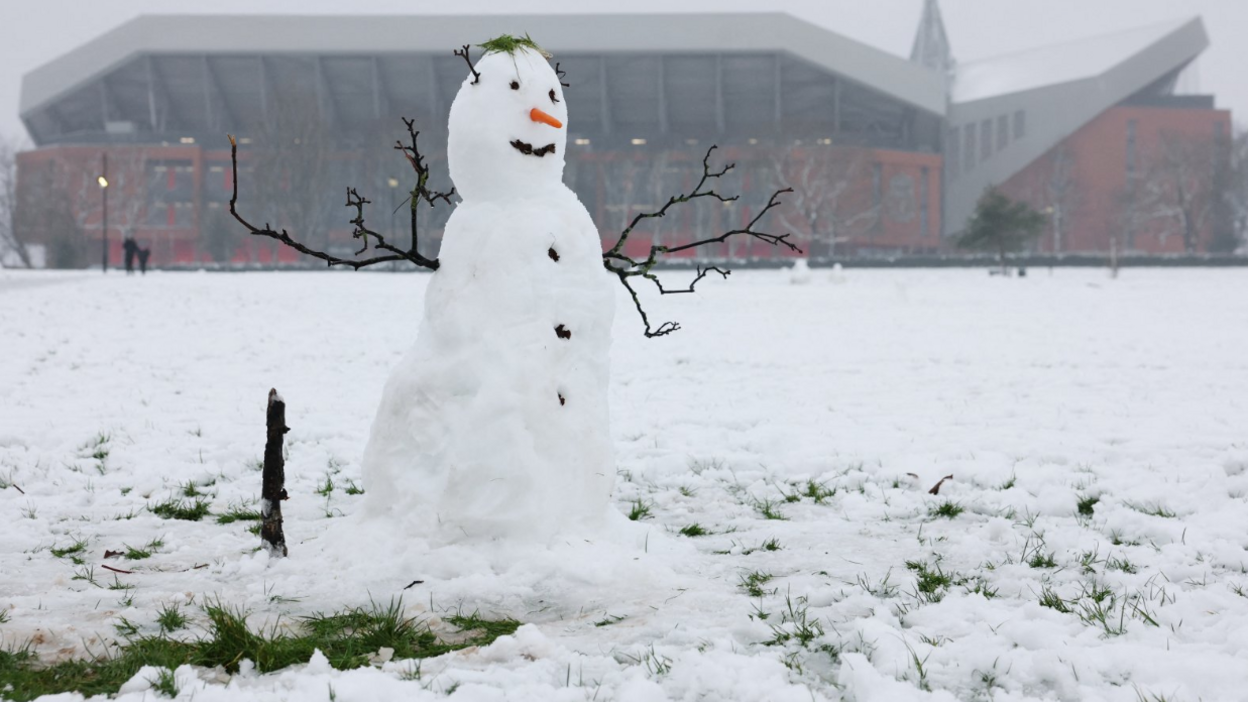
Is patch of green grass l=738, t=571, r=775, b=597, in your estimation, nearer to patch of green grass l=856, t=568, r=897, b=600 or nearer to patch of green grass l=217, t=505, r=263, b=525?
patch of green grass l=856, t=568, r=897, b=600

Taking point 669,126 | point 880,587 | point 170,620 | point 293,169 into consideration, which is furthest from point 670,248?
point 669,126

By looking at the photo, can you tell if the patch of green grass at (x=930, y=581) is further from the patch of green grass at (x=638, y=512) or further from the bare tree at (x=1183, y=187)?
the bare tree at (x=1183, y=187)

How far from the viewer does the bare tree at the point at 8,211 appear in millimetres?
50000

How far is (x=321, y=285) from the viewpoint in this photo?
2600 cm

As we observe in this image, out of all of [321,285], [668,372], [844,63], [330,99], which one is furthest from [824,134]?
[668,372]

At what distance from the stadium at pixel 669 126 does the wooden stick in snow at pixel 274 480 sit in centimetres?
5217

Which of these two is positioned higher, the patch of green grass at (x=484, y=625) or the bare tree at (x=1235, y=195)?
the bare tree at (x=1235, y=195)

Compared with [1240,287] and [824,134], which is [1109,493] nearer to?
[1240,287]

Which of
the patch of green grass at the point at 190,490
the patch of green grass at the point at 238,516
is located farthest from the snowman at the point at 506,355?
the patch of green grass at the point at 190,490

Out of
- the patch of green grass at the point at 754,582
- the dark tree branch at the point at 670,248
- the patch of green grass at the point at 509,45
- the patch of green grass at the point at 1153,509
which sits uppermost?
the patch of green grass at the point at 509,45

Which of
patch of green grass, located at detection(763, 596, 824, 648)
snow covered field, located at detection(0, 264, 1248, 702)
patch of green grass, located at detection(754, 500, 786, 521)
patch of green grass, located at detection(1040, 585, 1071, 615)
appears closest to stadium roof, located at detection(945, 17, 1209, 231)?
snow covered field, located at detection(0, 264, 1248, 702)

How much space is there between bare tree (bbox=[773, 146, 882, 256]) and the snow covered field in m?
45.7

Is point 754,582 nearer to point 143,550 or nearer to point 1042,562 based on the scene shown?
point 1042,562

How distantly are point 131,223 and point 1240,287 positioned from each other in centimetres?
5858
